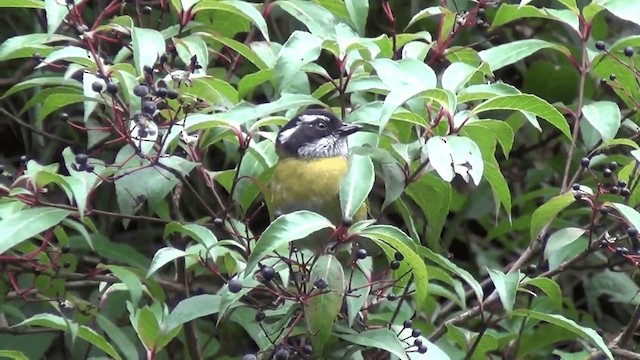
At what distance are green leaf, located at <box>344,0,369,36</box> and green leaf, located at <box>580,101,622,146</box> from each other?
65 cm

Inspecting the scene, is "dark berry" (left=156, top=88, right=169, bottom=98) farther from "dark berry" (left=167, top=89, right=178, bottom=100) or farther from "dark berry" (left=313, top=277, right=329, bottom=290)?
"dark berry" (left=313, top=277, right=329, bottom=290)

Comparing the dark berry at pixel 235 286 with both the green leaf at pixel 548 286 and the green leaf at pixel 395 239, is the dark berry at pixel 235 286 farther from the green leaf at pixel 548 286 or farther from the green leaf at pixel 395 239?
the green leaf at pixel 548 286

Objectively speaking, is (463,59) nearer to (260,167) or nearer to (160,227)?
(260,167)

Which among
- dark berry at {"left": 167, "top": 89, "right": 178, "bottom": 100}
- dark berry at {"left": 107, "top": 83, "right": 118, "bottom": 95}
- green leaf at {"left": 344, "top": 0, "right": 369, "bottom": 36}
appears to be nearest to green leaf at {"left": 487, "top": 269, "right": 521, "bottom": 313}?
green leaf at {"left": 344, "top": 0, "right": 369, "bottom": 36}

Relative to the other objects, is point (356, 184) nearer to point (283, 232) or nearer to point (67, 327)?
point (283, 232)

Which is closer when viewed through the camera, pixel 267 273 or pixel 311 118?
pixel 267 273

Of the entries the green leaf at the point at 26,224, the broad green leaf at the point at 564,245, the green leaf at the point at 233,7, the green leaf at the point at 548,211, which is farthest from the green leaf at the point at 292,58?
the broad green leaf at the point at 564,245

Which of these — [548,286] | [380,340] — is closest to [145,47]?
[380,340]

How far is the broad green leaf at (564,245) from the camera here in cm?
290

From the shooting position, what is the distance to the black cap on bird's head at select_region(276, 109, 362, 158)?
2988 millimetres

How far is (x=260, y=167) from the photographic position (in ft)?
9.54

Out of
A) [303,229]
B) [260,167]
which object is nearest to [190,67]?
[260,167]

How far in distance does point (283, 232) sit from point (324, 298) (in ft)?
0.76

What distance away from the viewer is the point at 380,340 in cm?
244
